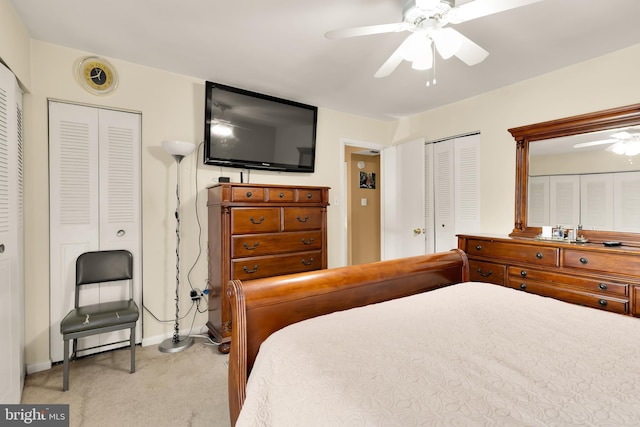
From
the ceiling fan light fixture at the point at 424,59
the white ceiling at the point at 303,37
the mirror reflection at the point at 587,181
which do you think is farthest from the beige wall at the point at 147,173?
the mirror reflection at the point at 587,181

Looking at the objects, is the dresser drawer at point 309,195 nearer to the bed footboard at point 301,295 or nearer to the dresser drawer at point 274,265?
the dresser drawer at point 274,265

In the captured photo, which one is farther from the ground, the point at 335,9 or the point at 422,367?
the point at 335,9

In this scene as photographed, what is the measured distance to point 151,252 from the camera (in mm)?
2695

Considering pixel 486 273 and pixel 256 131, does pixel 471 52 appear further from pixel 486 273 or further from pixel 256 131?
pixel 256 131

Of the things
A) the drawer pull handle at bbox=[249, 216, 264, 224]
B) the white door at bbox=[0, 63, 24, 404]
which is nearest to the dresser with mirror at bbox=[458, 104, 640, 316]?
the drawer pull handle at bbox=[249, 216, 264, 224]

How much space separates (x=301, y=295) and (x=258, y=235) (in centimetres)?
139

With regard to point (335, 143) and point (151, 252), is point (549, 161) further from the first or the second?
point (151, 252)

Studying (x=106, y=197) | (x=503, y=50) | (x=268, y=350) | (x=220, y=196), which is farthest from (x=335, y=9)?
(x=106, y=197)

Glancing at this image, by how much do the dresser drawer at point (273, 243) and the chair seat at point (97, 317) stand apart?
84cm

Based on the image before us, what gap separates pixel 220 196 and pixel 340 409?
84.2 inches

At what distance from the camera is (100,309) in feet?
7.27

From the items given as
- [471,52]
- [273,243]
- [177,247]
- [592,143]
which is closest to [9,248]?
[177,247]

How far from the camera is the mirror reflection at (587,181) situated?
2367mm

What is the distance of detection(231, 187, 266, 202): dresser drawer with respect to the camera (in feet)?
8.40
